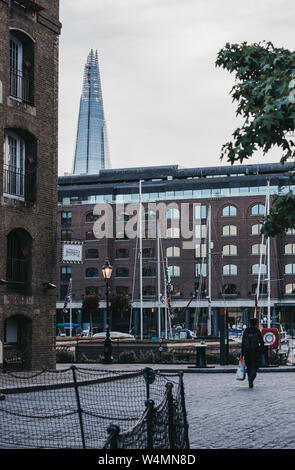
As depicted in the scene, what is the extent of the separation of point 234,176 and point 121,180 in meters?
17.3

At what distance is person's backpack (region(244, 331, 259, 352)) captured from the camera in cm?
2156

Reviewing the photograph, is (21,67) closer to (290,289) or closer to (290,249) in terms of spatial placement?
(290,249)

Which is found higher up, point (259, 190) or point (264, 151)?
point (259, 190)

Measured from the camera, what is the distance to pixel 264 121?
1052 centimetres

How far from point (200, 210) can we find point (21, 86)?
76.3m

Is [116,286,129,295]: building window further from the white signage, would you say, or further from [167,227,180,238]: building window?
the white signage

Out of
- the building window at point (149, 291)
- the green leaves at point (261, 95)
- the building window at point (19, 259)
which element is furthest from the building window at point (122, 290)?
the green leaves at point (261, 95)

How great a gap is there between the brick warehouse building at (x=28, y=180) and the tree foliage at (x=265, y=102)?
15.4m

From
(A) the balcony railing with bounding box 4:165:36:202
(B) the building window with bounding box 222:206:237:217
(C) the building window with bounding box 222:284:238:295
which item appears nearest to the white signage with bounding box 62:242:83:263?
(A) the balcony railing with bounding box 4:165:36:202

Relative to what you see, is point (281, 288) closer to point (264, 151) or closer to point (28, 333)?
point (28, 333)

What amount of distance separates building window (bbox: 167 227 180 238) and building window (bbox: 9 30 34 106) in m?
75.6

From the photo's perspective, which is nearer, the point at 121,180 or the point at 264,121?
the point at 264,121

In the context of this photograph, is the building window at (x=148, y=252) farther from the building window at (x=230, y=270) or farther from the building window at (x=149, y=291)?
the building window at (x=230, y=270)
